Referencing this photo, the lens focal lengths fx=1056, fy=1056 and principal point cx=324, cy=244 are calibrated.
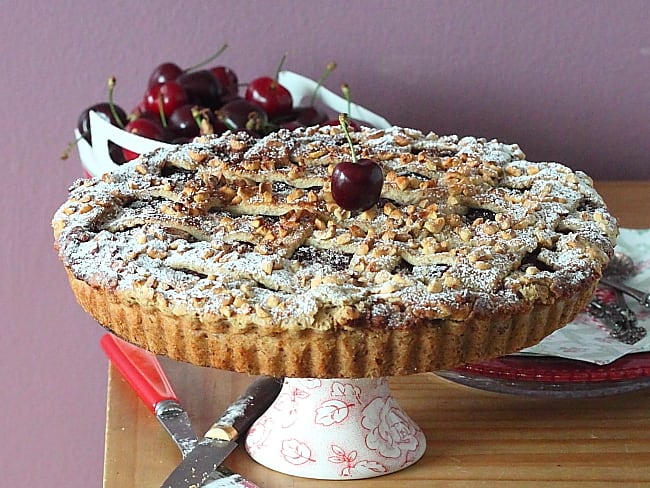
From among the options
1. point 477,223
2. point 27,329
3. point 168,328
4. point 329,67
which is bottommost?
point 27,329

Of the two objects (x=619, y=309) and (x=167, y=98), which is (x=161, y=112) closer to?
(x=167, y=98)

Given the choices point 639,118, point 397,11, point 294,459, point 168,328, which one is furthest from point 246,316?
point 639,118

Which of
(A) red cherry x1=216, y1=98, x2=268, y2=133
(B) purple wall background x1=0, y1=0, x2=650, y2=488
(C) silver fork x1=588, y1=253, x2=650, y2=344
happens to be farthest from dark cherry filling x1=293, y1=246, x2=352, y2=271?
(B) purple wall background x1=0, y1=0, x2=650, y2=488

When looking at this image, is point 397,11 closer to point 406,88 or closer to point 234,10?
point 406,88

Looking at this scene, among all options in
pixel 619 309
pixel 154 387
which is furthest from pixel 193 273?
pixel 619 309

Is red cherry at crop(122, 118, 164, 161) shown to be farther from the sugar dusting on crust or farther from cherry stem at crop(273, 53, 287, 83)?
the sugar dusting on crust
